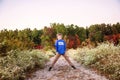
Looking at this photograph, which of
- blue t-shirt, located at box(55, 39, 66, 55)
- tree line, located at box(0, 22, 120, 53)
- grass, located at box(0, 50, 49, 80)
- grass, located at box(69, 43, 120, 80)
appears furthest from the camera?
tree line, located at box(0, 22, 120, 53)

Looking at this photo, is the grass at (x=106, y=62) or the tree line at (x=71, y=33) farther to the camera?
the tree line at (x=71, y=33)

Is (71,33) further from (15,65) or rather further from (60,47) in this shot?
(15,65)

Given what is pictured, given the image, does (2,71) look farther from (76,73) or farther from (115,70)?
(115,70)

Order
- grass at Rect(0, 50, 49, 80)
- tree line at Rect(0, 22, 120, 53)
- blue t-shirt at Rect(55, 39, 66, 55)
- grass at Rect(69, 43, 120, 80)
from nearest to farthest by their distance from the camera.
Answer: grass at Rect(0, 50, 49, 80) → grass at Rect(69, 43, 120, 80) → blue t-shirt at Rect(55, 39, 66, 55) → tree line at Rect(0, 22, 120, 53)

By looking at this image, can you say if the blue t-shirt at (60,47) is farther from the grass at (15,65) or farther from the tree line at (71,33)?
the tree line at (71,33)

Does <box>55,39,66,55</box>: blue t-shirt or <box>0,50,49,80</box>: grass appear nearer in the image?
<box>0,50,49,80</box>: grass

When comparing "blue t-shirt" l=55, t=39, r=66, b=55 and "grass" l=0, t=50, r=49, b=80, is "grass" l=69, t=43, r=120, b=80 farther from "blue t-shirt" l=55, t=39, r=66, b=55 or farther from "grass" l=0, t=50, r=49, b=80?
"grass" l=0, t=50, r=49, b=80

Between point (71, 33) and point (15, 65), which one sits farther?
point (71, 33)

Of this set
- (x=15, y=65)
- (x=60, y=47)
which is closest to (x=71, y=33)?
(x=60, y=47)

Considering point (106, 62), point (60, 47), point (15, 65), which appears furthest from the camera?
point (60, 47)

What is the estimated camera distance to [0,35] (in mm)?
11797

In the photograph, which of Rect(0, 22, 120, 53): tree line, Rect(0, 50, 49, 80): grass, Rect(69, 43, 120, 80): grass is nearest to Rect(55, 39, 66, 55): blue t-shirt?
Rect(0, 50, 49, 80): grass

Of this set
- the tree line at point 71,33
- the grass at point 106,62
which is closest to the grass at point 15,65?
the grass at point 106,62

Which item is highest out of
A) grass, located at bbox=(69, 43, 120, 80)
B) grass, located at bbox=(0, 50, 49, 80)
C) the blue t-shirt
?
the blue t-shirt
